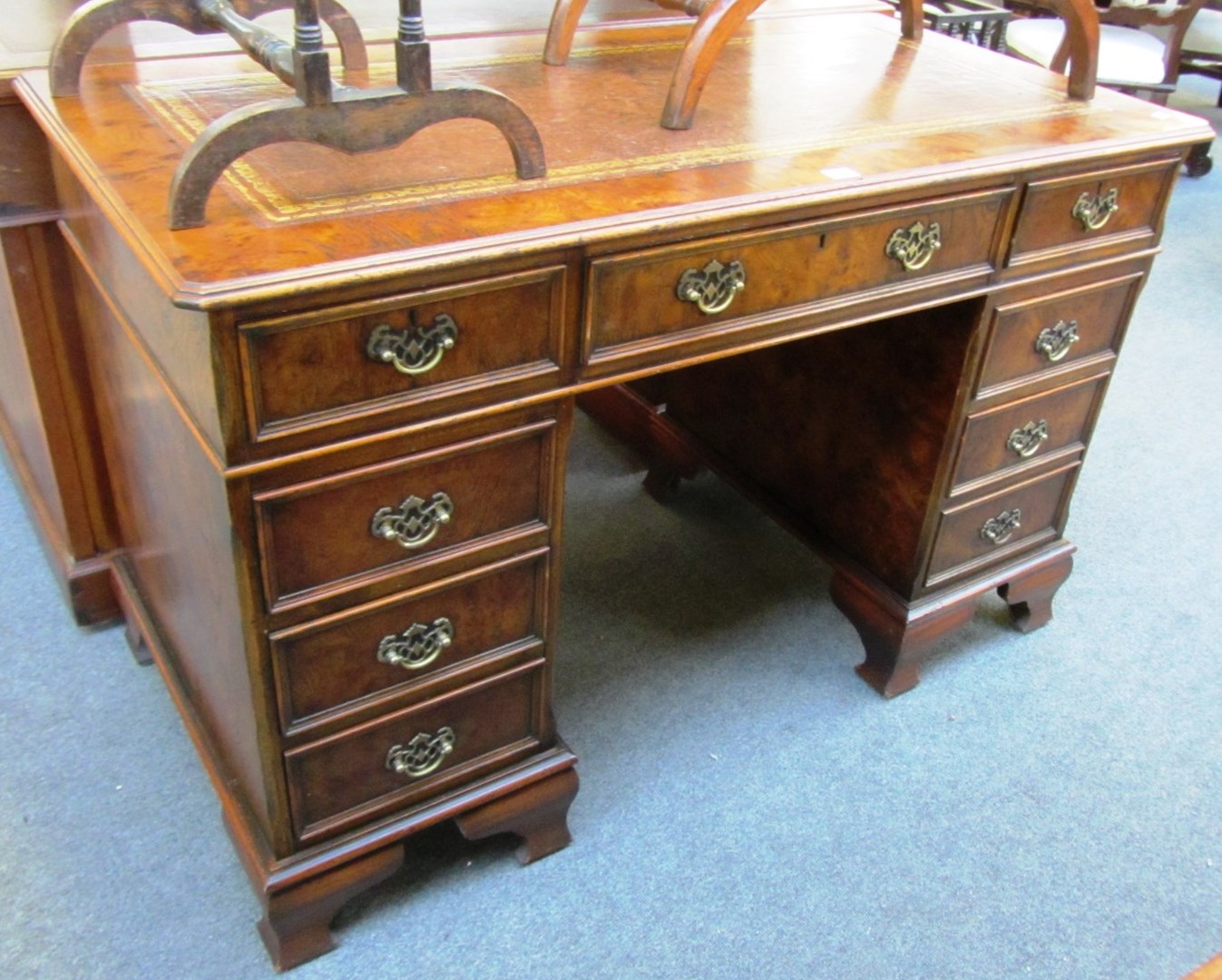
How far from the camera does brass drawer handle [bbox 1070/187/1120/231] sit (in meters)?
1.34

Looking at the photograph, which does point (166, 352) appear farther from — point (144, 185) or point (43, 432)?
point (43, 432)

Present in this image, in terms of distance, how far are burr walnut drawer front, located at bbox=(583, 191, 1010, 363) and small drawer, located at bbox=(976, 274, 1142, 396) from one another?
14cm

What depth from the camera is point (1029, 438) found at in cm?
157

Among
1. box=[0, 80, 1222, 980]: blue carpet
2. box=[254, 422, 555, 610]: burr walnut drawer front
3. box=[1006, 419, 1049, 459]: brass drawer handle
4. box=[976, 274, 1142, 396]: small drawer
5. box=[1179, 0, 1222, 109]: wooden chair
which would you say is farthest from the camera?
box=[1179, 0, 1222, 109]: wooden chair

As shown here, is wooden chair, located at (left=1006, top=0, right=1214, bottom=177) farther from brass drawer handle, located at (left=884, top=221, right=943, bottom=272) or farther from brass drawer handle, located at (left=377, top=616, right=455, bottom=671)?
brass drawer handle, located at (left=377, top=616, right=455, bottom=671)

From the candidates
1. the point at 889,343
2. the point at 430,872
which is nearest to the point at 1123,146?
the point at 889,343

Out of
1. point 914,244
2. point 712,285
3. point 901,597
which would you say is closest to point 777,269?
point 712,285

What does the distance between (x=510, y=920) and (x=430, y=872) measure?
12 centimetres

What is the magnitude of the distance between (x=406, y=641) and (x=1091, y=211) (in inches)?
37.0

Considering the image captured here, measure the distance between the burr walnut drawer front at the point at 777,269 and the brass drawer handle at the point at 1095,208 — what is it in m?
0.14

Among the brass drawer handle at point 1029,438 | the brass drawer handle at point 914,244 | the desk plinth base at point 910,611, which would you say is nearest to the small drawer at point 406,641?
the brass drawer handle at point 914,244

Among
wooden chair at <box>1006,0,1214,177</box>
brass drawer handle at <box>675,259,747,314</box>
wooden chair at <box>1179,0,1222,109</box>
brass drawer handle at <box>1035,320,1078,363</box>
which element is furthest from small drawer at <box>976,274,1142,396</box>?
wooden chair at <box>1179,0,1222,109</box>

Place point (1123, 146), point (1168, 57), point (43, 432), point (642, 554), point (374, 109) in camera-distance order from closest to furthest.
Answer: point (374, 109) → point (1123, 146) → point (43, 432) → point (642, 554) → point (1168, 57)

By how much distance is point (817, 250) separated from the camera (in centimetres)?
115
